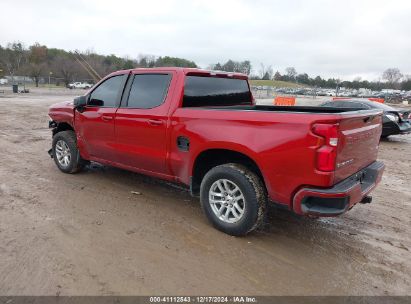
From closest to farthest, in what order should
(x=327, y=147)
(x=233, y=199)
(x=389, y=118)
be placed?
(x=327, y=147)
(x=233, y=199)
(x=389, y=118)

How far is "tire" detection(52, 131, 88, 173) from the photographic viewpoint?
20.5 ft

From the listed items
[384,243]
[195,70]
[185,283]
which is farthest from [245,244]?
[195,70]

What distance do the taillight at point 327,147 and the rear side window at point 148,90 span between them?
216 centimetres

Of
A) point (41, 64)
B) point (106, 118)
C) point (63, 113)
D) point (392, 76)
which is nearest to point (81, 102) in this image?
point (106, 118)

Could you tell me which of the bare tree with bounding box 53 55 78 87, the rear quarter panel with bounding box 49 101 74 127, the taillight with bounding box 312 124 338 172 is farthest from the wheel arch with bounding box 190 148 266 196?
the bare tree with bounding box 53 55 78 87

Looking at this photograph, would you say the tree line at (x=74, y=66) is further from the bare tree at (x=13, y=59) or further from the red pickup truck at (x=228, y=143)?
the red pickup truck at (x=228, y=143)

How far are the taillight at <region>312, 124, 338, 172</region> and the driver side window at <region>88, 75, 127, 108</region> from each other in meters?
3.09

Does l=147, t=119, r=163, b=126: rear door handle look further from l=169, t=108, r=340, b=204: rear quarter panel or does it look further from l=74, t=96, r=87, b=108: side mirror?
l=74, t=96, r=87, b=108: side mirror

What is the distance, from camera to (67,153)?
6.39 metres

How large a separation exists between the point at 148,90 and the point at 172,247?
2.17 meters

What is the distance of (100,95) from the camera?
5.66 metres

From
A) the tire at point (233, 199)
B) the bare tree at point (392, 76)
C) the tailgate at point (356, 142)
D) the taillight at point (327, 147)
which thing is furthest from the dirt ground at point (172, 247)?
the bare tree at point (392, 76)

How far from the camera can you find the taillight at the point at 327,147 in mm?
3246

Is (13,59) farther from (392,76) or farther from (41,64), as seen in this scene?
(392,76)
